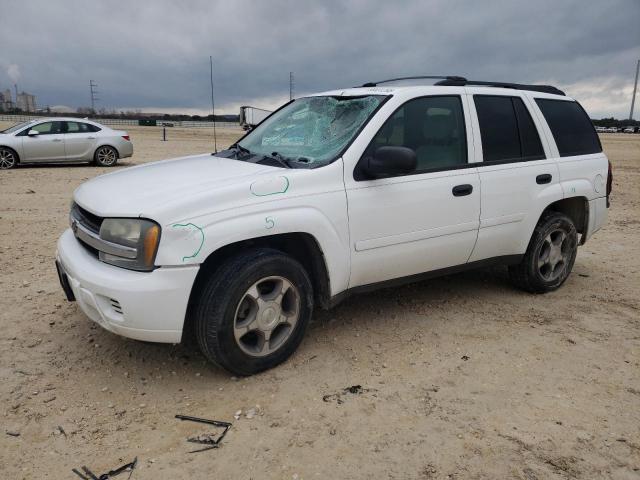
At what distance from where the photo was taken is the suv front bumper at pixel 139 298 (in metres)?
2.83

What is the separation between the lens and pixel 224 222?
2.95 metres

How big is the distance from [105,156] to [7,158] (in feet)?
7.83

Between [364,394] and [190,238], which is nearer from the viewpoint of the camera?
[190,238]

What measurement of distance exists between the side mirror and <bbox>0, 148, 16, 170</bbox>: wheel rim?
12866mm

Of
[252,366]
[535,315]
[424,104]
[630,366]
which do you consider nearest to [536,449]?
[630,366]

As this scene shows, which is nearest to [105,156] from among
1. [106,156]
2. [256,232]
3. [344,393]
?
[106,156]

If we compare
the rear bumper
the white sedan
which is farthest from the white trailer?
the white sedan

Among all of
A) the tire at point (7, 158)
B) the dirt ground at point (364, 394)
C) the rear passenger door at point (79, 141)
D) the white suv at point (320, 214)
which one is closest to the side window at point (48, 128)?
the rear passenger door at point (79, 141)

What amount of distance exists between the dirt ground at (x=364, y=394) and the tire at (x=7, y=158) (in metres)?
9.99

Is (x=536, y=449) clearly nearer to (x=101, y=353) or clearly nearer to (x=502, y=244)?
(x=502, y=244)

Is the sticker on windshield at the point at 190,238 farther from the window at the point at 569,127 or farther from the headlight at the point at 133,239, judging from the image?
the window at the point at 569,127

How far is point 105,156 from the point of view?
14.6 metres

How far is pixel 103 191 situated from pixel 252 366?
147 cm

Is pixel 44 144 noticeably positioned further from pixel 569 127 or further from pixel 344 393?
pixel 344 393
